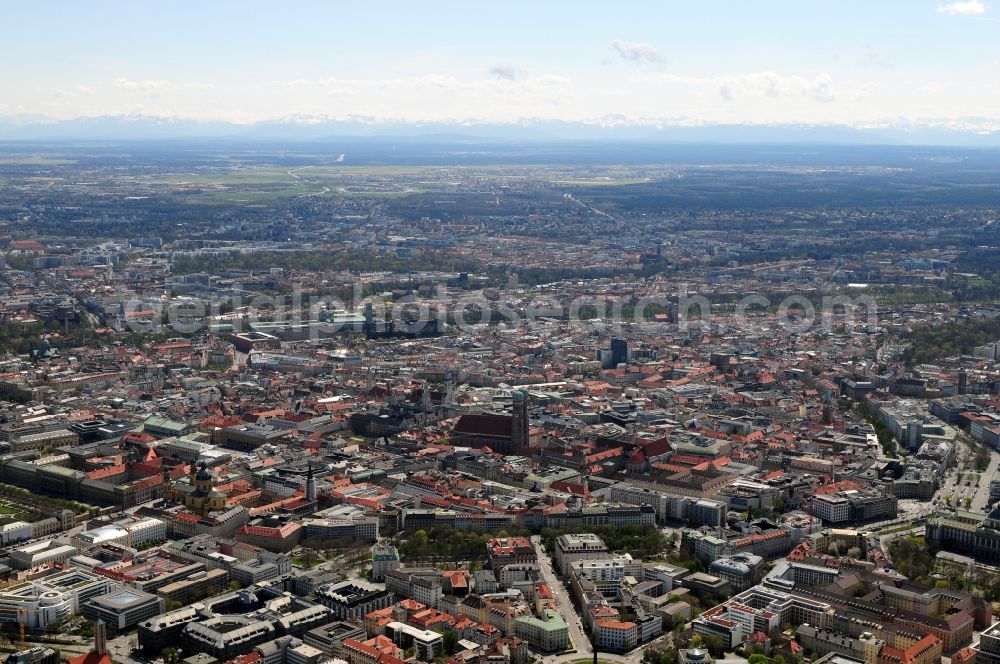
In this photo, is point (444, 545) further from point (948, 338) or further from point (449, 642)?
point (948, 338)

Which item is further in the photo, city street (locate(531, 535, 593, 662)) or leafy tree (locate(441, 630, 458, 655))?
city street (locate(531, 535, 593, 662))

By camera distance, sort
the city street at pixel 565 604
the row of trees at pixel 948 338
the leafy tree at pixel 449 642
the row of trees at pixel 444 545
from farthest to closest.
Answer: the row of trees at pixel 948 338 → the row of trees at pixel 444 545 → the city street at pixel 565 604 → the leafy tree at pixel 449 642

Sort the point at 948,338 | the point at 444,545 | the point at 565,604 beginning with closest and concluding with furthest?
the point at 565,604, the point at 444,545, the point at 948,338

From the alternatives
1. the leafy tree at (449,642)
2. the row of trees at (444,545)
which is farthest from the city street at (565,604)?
the leafy tree at (449,642)

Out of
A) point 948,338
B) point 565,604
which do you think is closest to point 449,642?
point 565,604

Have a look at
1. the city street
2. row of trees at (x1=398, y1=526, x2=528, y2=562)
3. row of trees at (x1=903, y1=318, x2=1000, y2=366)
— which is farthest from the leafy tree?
row of trees at (x1=903, y1=318, x2=1000, y2=366)

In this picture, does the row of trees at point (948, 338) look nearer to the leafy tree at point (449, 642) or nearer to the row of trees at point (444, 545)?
the row of trees at point (444, 545)

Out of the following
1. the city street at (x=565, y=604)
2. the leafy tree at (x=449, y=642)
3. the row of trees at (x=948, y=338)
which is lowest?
the row of trees at (x=948, y=338)

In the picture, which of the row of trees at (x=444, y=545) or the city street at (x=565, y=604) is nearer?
the city street at (x=565, y=604)

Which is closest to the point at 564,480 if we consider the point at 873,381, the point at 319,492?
the point at 319,492

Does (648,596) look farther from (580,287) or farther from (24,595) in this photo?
(580,287)

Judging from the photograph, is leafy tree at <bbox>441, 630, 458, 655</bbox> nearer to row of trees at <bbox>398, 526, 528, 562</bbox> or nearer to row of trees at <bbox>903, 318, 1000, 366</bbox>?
row of trees at <bbox>398, 526, 528, 562</bbox>
